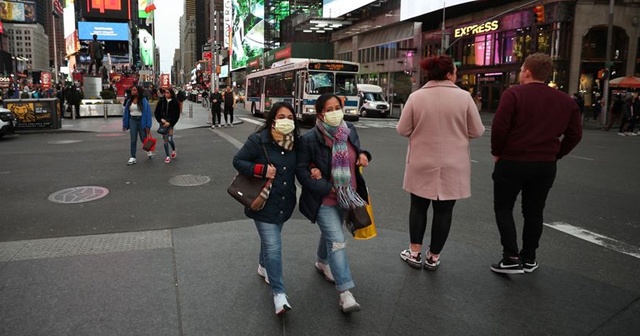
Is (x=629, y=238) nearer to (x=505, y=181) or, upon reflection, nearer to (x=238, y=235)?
(x=505, y=181)

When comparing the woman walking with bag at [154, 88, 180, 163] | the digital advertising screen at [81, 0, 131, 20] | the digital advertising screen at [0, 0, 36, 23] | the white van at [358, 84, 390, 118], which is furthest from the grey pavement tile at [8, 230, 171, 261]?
the digital advertising screen at [0, 0, 36, 23]

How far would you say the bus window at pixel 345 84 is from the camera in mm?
24094

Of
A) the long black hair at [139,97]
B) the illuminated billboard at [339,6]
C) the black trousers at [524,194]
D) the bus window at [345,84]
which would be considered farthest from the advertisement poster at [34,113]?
the illuminated billboard at [339,6]

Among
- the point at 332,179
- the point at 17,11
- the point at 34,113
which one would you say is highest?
the point at 17,11

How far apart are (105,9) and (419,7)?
155ft

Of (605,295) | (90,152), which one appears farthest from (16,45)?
(605,295)

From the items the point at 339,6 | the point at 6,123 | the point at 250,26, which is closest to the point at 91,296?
the point at 6,123

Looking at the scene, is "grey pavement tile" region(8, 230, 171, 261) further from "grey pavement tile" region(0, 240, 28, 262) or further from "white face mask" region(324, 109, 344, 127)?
"white face mask" region(324, 109, 344, 127)

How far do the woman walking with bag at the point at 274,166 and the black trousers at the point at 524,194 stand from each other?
197 cm

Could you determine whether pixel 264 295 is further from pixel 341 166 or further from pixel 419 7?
pixel 419 7

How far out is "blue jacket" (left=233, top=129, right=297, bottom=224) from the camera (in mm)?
3660

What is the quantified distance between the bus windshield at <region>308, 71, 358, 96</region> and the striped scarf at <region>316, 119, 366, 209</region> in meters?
19.6

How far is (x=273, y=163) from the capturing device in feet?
12.0

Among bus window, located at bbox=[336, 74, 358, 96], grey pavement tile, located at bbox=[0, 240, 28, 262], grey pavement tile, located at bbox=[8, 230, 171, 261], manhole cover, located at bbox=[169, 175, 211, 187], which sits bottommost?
grey pavement tile, located at bbox=[0, 240, 28, 262]
